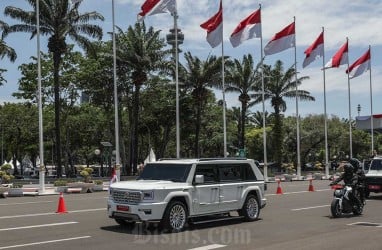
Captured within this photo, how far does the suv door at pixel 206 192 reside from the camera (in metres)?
13.1

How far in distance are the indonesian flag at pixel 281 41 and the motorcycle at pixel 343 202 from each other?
75.9 feet

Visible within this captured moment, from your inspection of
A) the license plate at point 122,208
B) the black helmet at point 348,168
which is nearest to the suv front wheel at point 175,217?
the license plate at point 122,208

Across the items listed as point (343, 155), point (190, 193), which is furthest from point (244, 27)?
point (343, 155)

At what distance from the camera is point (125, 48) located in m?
45.8

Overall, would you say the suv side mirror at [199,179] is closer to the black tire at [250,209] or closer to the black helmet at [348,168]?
the black tire at [250,209]

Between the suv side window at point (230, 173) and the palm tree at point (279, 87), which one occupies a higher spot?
the palm tree at point (279, 87)

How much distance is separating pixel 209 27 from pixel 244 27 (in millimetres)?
2671

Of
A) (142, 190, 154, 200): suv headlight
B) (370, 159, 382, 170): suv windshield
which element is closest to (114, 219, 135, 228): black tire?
(142, 190, 154, 200): suv headlight

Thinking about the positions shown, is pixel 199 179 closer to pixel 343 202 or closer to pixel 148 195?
pixel 148 195

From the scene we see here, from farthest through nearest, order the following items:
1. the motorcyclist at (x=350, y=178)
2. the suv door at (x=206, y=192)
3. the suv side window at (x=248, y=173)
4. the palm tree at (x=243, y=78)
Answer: the palm tree at (x=243, y=78)
the motorcyclist at (x=350, y=178)
the suv side window at (x=248, y=173)
the suv door at (x=206, y=192)

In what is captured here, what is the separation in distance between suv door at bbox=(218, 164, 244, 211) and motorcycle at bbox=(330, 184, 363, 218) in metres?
3.03

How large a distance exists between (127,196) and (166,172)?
1.39 metres

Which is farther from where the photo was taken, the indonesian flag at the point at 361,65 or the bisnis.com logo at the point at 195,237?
the indonesian flag at the point at 361,65

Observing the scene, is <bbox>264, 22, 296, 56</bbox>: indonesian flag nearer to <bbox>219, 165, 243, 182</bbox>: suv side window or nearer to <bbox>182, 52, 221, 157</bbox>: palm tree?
<bbox>182, 52, 221, 157</bbox>: palm tree
